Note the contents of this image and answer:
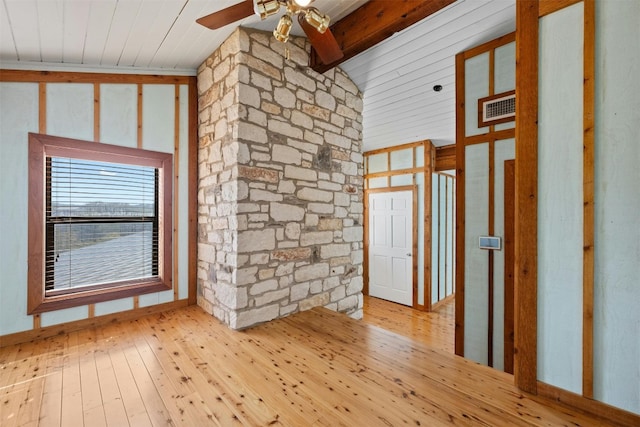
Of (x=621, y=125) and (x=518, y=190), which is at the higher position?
(x=621, y=125)

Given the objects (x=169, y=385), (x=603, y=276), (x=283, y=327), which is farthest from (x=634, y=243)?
(x=169, y=385)

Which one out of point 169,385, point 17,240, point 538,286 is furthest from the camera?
point 17,240

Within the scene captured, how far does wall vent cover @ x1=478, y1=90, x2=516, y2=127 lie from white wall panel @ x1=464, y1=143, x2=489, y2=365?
0.73 ft

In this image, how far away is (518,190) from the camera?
1.59 meters

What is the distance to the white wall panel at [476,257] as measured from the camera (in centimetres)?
261

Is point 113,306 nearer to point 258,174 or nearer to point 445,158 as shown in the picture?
point 258,174

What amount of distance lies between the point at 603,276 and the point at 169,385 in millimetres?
2452

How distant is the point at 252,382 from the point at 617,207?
2177 mm

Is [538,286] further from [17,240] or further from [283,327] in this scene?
[17,240]

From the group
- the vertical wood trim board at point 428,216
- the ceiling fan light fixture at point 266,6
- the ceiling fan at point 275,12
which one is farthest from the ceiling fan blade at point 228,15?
the vertical wood trim board at point 428,216

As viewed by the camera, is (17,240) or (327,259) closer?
(17,240)

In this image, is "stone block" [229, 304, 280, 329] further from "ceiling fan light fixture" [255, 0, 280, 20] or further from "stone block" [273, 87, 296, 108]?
"ceiling fan light fixture" [255, 0, 280, 20]

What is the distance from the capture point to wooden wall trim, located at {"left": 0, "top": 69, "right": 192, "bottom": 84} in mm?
2258

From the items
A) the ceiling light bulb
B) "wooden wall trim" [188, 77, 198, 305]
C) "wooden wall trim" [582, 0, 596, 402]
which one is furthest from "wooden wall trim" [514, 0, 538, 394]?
"wooden wall trim" [188, 77, 198, 305]
